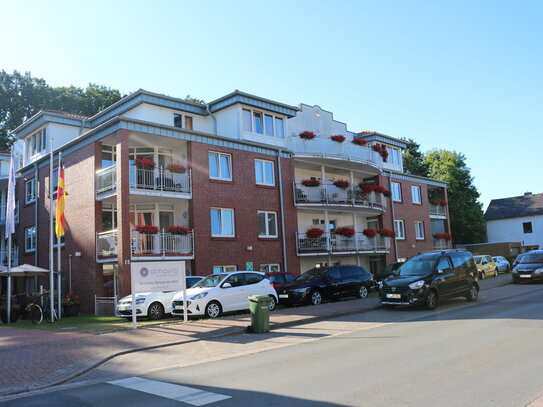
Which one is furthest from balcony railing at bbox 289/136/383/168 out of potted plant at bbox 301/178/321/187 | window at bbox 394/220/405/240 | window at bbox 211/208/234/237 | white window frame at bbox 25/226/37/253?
white window frame at bbox 25/226/37/253

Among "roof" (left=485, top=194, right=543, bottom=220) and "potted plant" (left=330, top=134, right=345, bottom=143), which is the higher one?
"potted plant" (left=330, top=134, right=345, bottom=143)

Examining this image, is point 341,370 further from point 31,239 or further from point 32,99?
point 32,99

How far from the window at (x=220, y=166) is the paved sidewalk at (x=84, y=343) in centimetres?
911

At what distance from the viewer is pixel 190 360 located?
31.2 feet

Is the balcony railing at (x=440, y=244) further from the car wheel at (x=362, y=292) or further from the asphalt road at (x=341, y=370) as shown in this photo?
the asphalt road at (x=341, y=370)

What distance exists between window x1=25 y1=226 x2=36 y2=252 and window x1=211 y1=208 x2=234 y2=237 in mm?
11543

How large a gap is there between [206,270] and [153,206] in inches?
164

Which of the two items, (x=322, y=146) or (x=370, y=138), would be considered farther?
(x=370, y=138)

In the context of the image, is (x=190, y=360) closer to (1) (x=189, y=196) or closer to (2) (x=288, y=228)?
(1) (x=189, y=196)

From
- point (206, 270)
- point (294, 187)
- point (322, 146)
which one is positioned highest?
point (322, 146)

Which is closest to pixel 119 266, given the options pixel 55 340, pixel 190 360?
pixel 55 340

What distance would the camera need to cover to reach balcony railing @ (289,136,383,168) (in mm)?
27625

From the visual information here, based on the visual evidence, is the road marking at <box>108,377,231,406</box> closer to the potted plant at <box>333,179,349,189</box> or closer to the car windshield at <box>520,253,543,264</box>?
the potted plant at <box>333,179,349,189</box>

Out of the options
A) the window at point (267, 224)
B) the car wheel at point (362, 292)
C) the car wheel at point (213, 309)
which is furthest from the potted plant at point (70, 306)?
the car wheel at point (362, 292)
